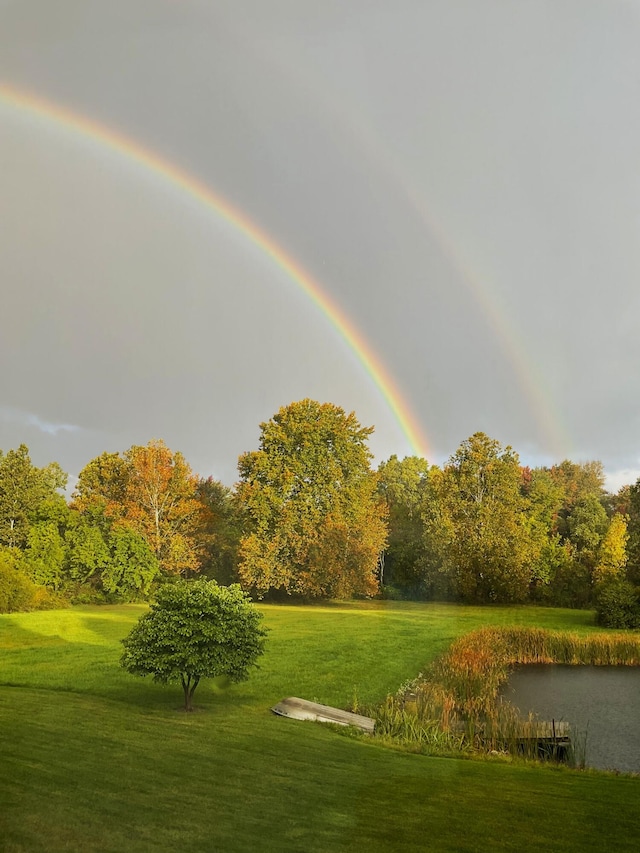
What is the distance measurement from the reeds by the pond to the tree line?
678 inches

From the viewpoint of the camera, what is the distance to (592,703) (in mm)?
19953

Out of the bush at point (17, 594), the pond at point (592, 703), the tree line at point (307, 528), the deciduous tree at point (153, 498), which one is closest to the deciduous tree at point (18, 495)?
the tree line at point (307, 528)

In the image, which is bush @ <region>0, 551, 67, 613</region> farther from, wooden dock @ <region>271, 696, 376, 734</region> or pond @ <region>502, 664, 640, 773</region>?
pond @ <region>502, 664, 640, 773</region>

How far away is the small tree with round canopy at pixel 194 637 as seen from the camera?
43.1 ft

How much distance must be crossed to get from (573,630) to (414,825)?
1131 inches

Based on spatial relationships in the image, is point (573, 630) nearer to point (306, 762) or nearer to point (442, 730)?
point (442, 730)

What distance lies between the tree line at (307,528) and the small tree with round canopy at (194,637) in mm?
30766

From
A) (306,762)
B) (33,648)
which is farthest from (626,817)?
(33,648)

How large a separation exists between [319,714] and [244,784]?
19.3 feet

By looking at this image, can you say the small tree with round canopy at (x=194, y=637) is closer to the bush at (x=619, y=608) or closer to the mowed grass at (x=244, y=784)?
the mowed grass at (x=244, y=784)

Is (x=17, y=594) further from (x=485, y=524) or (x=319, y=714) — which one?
(x=485, y=524)

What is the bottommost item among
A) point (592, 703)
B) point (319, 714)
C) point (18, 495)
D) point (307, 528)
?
point (319, 714)

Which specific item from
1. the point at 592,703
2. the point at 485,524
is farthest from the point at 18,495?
the point at 592,703

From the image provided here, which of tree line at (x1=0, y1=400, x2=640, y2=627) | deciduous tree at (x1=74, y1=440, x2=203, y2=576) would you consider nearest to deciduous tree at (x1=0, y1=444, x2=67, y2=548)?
tree line at (x1=0, y1=400, x2=640, y2=627)
